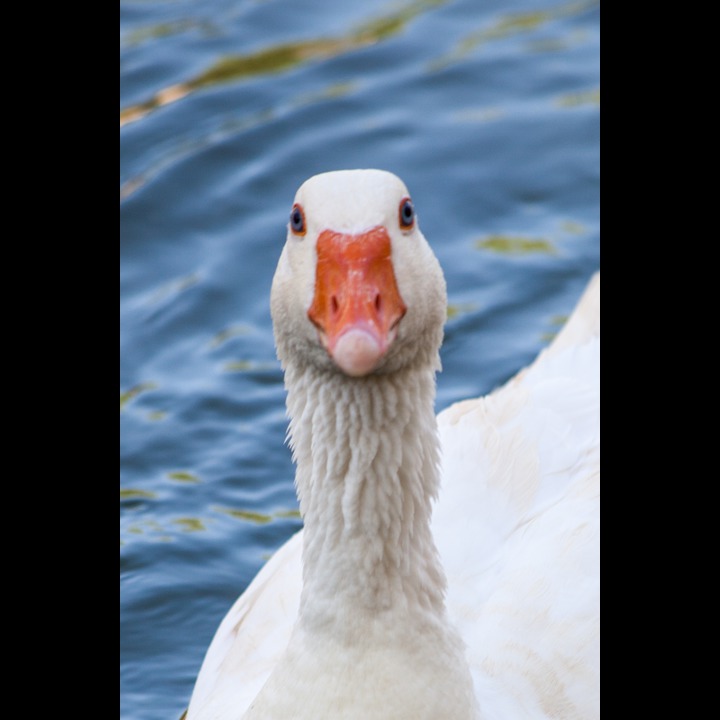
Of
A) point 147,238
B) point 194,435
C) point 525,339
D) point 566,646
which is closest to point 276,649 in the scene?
point 566,646

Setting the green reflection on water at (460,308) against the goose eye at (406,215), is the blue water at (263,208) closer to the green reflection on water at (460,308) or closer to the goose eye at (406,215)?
the green reflection on water at (460,308)

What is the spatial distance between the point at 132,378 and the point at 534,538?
3.69m

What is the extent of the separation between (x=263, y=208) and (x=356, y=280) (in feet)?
19.3

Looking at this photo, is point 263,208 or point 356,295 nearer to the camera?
point 356,295

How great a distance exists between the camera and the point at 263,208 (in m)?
9.84

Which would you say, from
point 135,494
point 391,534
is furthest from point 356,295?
point 135,494

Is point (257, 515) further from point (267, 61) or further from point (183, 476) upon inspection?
point (267, 61)

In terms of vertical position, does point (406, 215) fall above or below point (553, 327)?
below

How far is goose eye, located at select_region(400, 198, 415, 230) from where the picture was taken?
4219 mm

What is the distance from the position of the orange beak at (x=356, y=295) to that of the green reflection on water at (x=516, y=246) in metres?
5.46

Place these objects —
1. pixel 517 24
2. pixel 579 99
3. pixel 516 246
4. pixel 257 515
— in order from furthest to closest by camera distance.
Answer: pixel 517 24 < pixel 579 99 < pixel 516 246 < pixel 257 515

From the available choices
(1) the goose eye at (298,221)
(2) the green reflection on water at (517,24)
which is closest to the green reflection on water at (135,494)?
(1) the goose eye at (298,221)
